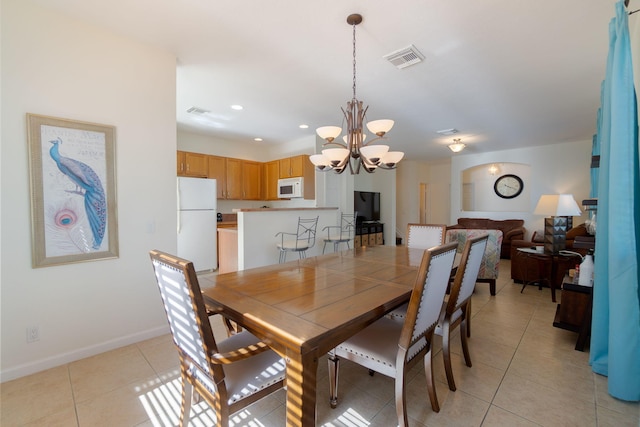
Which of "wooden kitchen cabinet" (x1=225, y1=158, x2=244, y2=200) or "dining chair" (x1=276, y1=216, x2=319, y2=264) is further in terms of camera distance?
"wooden kitchen cabinet" (x1=225, y1=158, x2=244, y2=200)

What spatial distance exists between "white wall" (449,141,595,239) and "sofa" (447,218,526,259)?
0.34 metres

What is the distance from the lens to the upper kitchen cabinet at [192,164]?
15.9ft

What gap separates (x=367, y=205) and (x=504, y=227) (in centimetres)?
330

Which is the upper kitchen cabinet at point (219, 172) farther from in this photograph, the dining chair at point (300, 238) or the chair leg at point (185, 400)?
the chair leg at point (185, 400)

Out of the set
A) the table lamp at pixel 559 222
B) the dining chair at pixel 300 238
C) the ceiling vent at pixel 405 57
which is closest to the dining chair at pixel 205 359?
the ceiling vent at pixel 405 57

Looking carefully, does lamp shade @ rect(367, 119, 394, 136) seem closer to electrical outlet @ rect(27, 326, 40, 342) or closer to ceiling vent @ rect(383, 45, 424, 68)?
ceiling vent @ rect(383, 45, 424, 68)

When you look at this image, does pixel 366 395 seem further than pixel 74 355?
No

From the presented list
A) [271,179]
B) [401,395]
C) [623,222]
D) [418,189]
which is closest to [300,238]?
[271,179]

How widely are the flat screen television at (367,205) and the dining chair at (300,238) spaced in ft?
8.28

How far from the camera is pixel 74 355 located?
2.08 m

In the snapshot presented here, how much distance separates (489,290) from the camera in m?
3.84

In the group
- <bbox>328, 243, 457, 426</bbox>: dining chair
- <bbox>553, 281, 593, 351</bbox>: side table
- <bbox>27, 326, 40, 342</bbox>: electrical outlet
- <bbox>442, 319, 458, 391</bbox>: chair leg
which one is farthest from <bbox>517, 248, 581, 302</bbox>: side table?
<bbox>27, 326, 40, 342</bbox>: electrical outlet

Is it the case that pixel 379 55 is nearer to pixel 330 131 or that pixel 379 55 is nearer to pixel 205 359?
pixel 330 131

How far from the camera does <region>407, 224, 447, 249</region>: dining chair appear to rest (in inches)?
117
